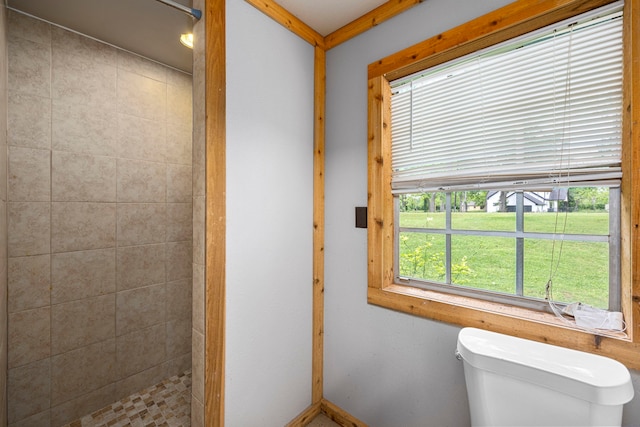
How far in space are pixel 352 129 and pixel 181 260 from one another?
5.29ft

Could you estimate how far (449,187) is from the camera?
51.3 inches

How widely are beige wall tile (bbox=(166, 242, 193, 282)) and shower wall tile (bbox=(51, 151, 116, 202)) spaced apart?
52cm

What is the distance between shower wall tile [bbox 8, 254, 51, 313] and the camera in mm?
1417

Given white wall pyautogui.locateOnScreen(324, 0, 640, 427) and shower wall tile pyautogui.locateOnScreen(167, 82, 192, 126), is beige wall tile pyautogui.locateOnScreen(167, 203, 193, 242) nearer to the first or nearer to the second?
shower wall tile pyautogui.locateOnScreen(167, 82, 192, 126)

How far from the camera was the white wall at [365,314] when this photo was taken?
1.26m

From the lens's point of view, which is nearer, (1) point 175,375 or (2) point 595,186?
(2) point 595,186

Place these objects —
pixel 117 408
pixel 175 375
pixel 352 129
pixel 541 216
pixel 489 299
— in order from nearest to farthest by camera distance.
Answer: pixel 541 216 → pixel 489 299 → pixel 352 129 → pixel 117 408 → pixel 175 375

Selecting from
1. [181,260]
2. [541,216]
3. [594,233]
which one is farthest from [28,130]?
[594,233]

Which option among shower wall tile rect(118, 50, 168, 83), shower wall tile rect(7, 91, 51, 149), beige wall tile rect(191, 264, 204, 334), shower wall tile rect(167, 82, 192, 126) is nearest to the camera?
beige wall tile rect(191, 264, 204, 334)

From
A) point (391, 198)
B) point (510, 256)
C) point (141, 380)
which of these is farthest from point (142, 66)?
point (510, 256)

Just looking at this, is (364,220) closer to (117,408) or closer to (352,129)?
(352,129)

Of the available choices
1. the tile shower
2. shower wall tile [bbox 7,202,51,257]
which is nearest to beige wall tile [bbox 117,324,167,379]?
the tile shower

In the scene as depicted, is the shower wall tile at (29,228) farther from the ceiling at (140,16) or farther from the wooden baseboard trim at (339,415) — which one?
the wooden baseboard trim at (339,415)

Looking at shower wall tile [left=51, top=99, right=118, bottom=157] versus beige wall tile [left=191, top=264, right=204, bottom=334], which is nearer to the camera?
beige wall tile [left=191, top=264, right=204, bottom=334]
